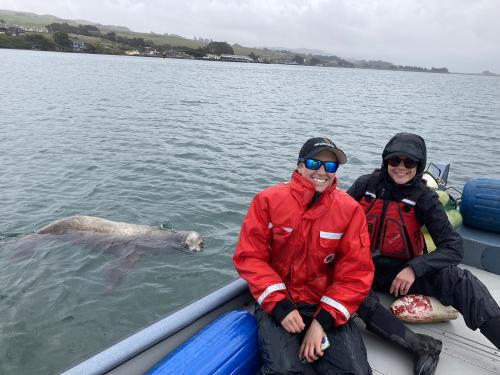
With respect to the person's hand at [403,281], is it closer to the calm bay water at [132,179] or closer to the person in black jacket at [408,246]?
the person in black jacket at [408,246]

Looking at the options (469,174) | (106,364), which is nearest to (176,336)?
(106,364)

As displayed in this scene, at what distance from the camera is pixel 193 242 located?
7965 mm

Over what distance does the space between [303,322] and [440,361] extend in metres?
1.39

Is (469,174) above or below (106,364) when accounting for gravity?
below

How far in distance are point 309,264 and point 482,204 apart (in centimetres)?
347

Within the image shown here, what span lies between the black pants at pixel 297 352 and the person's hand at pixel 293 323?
7 centimetres

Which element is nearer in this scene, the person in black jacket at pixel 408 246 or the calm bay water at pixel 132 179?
the person in black jacket at pixel 408 246

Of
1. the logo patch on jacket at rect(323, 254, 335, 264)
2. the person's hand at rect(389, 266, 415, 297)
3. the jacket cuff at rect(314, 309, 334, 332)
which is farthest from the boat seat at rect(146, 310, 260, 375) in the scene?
the person's hand at rect(389, 266, 415, 297)

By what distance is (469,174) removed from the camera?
15492 millimetres

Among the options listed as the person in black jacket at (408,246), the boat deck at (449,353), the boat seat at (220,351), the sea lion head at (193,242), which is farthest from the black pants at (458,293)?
the sea lion head at (193,242)

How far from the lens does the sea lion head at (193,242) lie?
25.9ft

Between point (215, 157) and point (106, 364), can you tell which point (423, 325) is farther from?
point (215, 157)

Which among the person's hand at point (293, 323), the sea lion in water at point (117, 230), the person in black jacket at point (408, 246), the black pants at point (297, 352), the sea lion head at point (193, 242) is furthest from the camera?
the sea lion in water at point (117, 230)

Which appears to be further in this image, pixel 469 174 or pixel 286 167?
pixel 469 174
